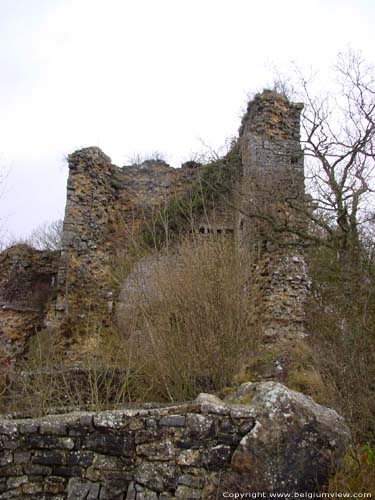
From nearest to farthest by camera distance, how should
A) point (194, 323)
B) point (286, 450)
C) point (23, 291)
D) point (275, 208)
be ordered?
point (286, 450) < point (194, 323) < point (275, 208) < point (23, 291)

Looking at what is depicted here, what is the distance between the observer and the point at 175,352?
22.2ft

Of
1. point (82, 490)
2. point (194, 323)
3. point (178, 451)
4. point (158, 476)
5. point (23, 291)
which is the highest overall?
point (23, 291)

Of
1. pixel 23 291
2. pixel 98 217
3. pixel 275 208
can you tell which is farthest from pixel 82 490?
pixel 98 217

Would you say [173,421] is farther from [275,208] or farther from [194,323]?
[275,208]

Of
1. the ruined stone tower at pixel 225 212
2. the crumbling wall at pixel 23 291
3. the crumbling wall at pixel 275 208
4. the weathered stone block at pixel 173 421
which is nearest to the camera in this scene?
the weathered stone block at pixel 173 421

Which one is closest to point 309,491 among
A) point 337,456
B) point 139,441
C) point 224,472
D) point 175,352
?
point 337,456

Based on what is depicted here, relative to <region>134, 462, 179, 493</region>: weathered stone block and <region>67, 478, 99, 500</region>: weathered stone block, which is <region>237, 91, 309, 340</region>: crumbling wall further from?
<region>67, 478, 99, 500</region>: weathered stone block

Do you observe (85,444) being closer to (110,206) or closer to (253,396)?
(253,396)

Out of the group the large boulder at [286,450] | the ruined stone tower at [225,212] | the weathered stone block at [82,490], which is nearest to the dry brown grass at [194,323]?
the ruined stone tower at [225,212]

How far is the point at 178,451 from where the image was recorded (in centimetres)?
396

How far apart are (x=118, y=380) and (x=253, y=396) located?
2.87 metres

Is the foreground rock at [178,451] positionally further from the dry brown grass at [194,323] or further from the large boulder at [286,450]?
the dry brown grass at [194,323]

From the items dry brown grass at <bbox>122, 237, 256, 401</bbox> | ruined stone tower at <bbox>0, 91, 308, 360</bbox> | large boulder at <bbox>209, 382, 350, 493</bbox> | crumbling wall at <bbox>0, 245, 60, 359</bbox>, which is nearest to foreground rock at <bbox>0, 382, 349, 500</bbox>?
large boulder at <bbox>209, 382, 350, 493</bbox>

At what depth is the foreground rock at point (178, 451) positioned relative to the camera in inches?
150
